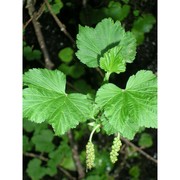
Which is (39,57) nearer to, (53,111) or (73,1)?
(73,1)

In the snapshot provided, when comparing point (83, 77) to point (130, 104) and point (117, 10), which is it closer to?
point (117, 10)

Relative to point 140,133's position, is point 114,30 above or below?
above

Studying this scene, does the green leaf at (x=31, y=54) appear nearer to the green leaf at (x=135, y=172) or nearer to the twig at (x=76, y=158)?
the twig at (x=76, y=158)

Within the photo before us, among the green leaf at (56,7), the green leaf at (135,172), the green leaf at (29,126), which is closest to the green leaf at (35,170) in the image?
the green leaf at (29,126)

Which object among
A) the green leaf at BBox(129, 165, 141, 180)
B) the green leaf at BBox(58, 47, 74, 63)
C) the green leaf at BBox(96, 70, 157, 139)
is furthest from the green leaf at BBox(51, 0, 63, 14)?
the green leaf at BBox(129, 165, 141, 180)

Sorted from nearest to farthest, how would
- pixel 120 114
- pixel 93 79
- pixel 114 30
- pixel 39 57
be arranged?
pixel 120 114 < pixel 114 30 < pixel 39 57 < pixel 93 79

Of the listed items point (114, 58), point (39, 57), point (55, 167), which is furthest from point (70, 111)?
point (55, 167)

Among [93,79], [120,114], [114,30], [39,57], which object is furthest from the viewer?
[93,79]

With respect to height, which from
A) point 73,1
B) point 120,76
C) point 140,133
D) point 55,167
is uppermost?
point 73,1

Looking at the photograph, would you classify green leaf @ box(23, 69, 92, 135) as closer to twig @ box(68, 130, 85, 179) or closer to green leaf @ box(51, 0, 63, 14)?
green leaf @ box(51, 0, 63, 14)
